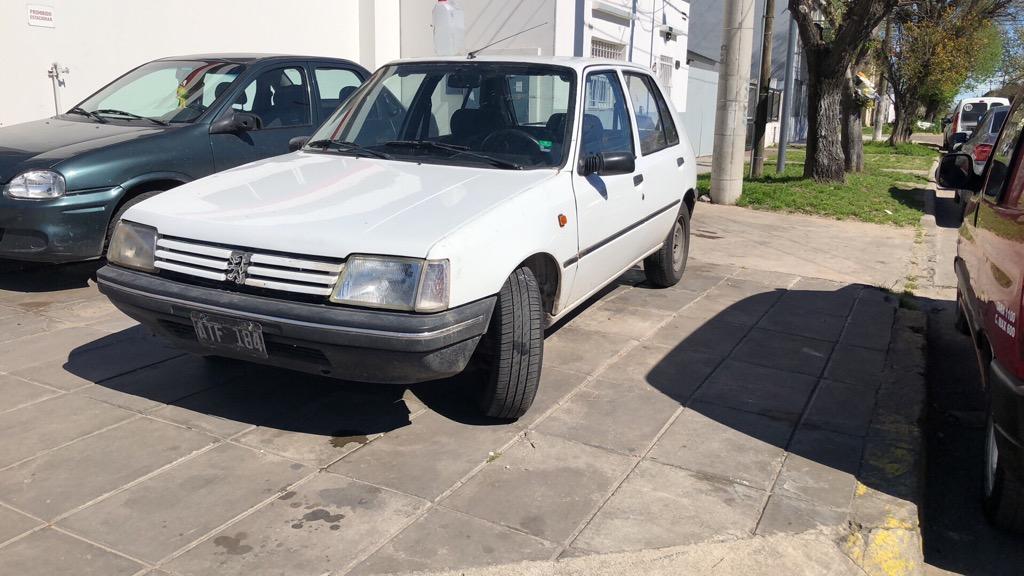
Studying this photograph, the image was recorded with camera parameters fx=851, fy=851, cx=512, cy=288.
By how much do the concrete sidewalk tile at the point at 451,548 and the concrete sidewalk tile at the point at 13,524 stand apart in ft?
4.16

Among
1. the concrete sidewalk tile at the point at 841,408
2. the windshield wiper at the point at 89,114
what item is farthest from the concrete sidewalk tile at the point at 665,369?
the windshield wiper at the point at 89,114

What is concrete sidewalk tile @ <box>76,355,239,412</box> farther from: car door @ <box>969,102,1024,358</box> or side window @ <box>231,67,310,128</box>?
car door @ <box>969,102,1024,358</box>

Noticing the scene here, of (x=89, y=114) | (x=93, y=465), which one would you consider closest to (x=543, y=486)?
(x=93, y=465)

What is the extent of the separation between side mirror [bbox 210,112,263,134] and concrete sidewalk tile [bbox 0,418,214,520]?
3147 millimetres

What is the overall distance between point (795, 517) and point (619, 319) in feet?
9.22

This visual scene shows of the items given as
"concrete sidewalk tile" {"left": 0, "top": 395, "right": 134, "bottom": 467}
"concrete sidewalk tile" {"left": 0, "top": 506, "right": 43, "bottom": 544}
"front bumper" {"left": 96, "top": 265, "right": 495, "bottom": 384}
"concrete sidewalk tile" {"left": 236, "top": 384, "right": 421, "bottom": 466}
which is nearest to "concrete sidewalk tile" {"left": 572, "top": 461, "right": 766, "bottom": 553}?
"front bumper" {"left": 96, "top": 265, "right": 495, "bottom": 384}

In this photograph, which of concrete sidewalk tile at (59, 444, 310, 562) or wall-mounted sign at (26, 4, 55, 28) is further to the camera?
wall-mounted sign at (26, 4, 55, 28)

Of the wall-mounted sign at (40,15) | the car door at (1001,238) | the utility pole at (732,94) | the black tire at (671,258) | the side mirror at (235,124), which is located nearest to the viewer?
the car door at (1001,238)

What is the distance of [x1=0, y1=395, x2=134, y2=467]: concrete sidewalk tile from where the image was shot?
3846 millimetres

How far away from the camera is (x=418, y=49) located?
1383 cm

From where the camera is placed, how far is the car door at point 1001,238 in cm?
318

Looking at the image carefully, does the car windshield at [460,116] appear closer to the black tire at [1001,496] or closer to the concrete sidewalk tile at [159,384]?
the concrete sidewalk tile at [159,384]

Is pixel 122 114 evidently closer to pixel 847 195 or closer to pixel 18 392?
pixel 18 392

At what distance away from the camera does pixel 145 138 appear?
6.30 metres
